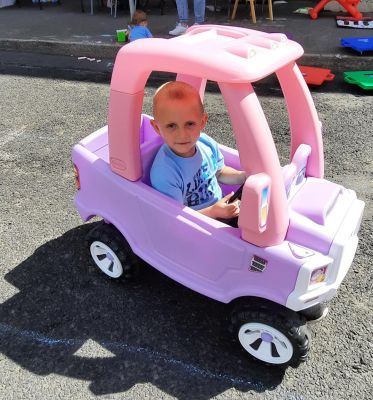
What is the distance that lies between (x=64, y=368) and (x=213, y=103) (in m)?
2.90

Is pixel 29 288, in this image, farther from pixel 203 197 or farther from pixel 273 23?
pixel 273 23

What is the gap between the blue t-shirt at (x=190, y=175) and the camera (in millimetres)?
2014

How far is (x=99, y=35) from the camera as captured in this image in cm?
618

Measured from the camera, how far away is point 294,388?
190cm

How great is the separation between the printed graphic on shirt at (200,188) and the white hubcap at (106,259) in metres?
0.49

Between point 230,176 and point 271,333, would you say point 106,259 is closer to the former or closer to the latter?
point 230,176

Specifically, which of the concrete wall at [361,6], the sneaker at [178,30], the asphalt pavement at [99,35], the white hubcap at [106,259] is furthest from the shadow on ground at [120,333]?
the concrete wall at [361,6]

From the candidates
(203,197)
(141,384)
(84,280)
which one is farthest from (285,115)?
(141,384)

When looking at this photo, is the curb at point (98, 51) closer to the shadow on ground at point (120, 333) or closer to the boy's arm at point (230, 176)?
the boy's arm at point (230, 176)

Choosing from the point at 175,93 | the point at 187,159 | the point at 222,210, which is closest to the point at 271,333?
the point at 222,210

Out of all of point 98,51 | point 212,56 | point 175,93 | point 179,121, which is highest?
point 212,56

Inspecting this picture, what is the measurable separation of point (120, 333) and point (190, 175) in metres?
0.80

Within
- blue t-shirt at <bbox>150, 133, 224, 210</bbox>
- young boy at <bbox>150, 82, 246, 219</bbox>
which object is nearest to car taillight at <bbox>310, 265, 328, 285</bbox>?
young boy at <bbox>150, 82, 246, 219</bbox>

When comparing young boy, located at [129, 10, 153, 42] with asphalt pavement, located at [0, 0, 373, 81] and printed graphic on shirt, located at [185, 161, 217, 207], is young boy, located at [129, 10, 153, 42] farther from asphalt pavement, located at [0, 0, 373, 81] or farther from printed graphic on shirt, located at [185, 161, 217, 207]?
printed graphic on shirt, located at [185, 161, 217, 207]
